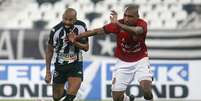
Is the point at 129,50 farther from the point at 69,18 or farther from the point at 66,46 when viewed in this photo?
the point at 69,18

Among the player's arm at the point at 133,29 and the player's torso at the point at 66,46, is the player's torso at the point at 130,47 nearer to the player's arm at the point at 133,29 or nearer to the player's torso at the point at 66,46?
the player's arm at the point at 133,29

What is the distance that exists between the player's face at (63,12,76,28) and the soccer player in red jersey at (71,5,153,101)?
0.25m

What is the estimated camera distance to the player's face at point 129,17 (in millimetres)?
8898

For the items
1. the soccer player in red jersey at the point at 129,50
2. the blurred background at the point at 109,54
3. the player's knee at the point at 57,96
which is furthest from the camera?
the blurred background at the point at 109,54

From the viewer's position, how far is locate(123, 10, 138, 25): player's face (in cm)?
890

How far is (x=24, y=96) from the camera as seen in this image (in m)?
13.0

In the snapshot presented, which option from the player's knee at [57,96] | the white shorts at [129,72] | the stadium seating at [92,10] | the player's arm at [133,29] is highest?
the stadium seating at [92,10]

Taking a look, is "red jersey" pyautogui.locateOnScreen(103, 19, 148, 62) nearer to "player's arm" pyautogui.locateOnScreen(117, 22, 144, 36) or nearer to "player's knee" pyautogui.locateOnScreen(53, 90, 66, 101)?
"player's arm" pyautogui.locateOnScreen(117, 22, 144, 36)

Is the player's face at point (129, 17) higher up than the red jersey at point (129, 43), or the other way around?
the player's face at point (129, 17)

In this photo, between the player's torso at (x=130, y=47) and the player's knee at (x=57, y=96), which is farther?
the player's knee at (x=57, y=96)

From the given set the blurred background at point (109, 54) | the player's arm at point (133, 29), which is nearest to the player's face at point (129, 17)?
the player's arm at point (133, 29)

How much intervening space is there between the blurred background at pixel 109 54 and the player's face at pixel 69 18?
3.88 meters

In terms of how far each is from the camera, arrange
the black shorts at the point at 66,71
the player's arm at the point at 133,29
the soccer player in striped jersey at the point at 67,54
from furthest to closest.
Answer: the black shorts at the point at 66,71 < the soccer player in striped jersey at the point at 67,54 < the player's arm at the point at 133,29

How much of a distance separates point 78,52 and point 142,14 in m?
4.39
